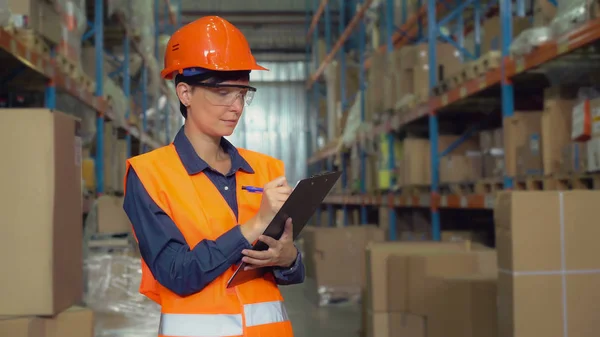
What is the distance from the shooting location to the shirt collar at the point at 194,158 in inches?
65.5

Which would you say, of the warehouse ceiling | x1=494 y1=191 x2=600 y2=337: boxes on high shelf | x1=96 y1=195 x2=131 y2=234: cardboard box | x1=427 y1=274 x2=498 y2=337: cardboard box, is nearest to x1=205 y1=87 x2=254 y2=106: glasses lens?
x1=494 y1=191 x2=600 y2=337: boxes on high shelf

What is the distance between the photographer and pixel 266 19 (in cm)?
1622

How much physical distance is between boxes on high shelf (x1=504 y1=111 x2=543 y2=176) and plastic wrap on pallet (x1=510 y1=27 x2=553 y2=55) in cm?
53

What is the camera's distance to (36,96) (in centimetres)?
634

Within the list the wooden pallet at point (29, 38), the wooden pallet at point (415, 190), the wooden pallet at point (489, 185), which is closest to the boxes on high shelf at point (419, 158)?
the wooden pallet at point (415, 190)

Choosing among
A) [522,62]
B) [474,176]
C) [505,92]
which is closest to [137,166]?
[522,62]

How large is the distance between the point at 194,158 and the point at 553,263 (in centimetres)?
151

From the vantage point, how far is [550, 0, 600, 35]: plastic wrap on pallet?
3.55 m

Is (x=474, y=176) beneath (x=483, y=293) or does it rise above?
above

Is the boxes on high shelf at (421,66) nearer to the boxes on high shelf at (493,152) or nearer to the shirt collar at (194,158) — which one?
the boxes on high shelf at (493,152)

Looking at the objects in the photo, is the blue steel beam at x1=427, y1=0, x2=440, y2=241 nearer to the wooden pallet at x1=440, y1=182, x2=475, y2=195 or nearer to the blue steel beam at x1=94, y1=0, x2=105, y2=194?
the wooden pallet at x1=440, y1=182, x2=475, y2=195

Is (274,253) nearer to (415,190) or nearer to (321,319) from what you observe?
(321,319)

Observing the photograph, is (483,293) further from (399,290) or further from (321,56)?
(321,56)

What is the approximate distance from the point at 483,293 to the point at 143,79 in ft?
26.8
